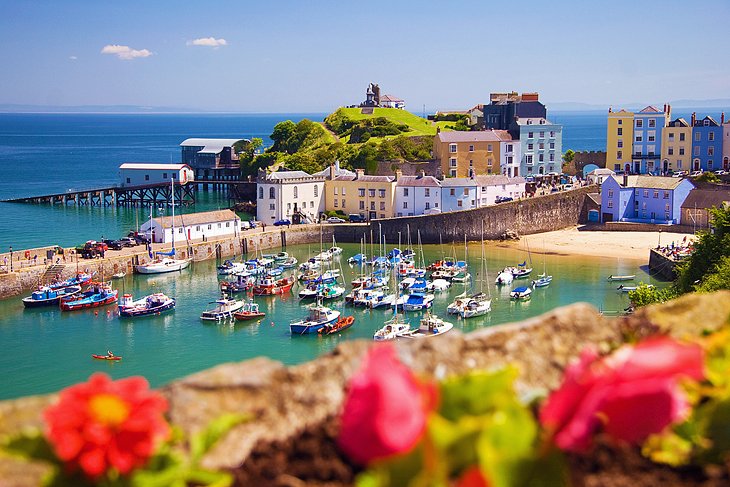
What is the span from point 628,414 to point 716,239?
3086 centimetres

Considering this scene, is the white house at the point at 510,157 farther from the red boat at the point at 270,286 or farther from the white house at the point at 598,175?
the red boat at the point at 270,286

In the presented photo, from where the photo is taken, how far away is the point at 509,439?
10.2ft

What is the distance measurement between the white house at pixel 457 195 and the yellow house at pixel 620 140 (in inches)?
679

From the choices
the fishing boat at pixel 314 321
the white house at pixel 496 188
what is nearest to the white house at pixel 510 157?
the white house at pixel 496 188

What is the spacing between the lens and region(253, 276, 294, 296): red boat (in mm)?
41469

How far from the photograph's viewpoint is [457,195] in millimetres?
58500

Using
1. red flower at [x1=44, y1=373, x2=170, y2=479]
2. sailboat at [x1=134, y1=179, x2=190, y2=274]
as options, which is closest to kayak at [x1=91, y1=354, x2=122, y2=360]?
sailboat at [x1=134, y1=179, x2=190, y2=274]

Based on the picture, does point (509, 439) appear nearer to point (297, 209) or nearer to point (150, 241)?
point (150, 241)

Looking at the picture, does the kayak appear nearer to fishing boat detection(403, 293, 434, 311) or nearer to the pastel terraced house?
fishing boat detection(403, 293, 434, 311)

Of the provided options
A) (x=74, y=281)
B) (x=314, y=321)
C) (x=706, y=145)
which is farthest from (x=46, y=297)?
(x=706, y=145)

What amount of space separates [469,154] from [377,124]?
50.5 ft

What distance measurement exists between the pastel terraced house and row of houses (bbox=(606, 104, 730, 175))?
32.7 feet

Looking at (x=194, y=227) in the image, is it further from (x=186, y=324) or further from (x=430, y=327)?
(x=430, y=327)

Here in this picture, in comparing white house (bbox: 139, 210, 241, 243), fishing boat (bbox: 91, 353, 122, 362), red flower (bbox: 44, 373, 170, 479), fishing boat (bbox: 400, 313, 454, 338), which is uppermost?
red flower (bbox: 44, 373, 170, 479)
